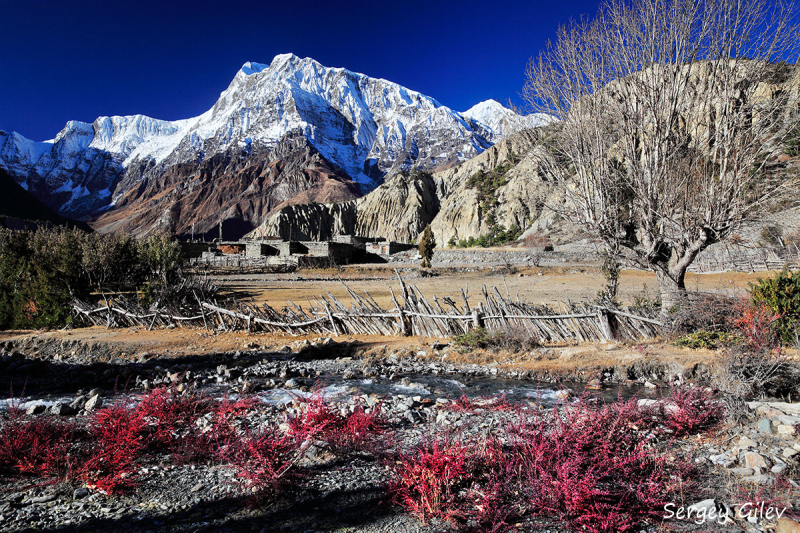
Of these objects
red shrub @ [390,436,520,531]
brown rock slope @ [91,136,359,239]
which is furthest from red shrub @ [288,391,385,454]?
brown rock slope @ [91,136,359,239]

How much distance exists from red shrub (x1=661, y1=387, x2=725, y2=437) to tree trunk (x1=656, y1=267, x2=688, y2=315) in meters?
4.23

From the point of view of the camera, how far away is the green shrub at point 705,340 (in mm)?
7739

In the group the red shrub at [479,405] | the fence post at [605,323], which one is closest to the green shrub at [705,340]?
the fence post at [605,323]

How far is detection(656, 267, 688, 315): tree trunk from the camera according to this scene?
29.6 ft

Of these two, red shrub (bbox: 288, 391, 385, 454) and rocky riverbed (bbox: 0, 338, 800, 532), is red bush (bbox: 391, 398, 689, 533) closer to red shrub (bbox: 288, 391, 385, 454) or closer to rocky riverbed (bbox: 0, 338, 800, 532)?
Answer: rocky riverbed (bbox: 0, 338, 800, 532)

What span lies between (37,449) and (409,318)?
Result: 7.77 m

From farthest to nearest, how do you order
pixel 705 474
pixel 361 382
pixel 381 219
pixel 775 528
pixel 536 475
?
pixel 381 219, pixel 361 382, pixel 705 474, pixel 536 475, pixel 775 528

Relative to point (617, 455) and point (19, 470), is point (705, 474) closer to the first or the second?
point (617, 455)

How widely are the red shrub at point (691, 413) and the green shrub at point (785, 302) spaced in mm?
3859

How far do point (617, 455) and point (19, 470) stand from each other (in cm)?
566

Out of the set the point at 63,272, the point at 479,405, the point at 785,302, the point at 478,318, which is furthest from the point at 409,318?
the point at 63,272

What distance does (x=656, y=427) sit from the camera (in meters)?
4.86

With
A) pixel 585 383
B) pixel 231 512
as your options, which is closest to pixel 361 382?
pixel 585 383

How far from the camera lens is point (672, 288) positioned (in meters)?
9.27
